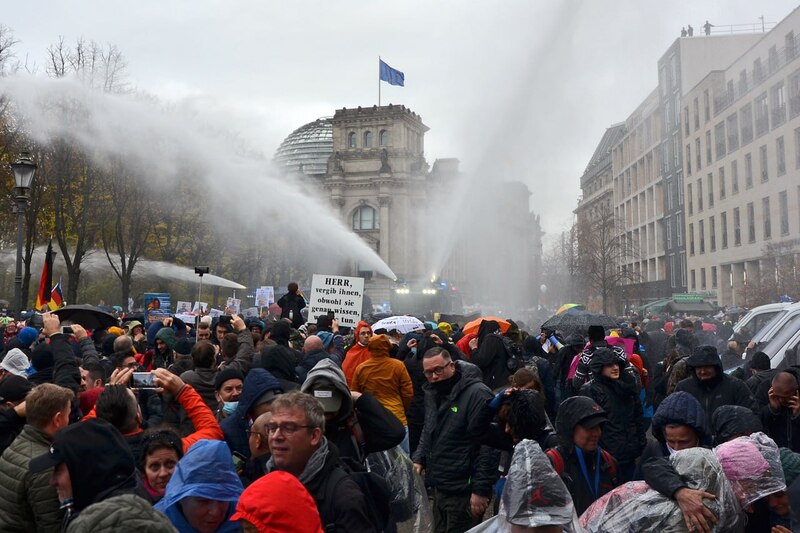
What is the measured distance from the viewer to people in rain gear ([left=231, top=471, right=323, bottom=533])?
9.18 feet

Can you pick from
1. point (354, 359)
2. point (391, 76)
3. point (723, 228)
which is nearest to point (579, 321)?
point (354, 359)

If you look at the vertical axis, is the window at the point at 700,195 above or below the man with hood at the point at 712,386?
above

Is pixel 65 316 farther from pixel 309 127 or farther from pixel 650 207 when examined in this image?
pixel 309 127

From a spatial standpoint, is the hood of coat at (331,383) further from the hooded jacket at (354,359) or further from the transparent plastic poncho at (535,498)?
the hooded jacket at (354,359)

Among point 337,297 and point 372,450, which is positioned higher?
point 337,297

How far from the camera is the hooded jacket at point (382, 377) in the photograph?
8.16 m

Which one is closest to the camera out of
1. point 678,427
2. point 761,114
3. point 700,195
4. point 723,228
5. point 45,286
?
point 678,427

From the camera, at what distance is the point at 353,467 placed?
4070 mm

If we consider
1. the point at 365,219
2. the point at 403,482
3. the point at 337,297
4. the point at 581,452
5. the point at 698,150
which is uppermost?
Result: the point at 698,150

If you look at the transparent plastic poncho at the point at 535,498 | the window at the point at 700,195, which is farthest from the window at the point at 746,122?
the transparent plastic poncho at the point at 535,498

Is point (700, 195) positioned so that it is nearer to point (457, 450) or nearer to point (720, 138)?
point (720, 138)

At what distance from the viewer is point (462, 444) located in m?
5.89

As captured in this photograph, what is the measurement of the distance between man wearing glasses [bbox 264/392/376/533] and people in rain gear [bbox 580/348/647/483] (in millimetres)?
4039

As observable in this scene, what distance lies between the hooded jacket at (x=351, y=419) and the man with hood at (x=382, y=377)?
10.4 ft
